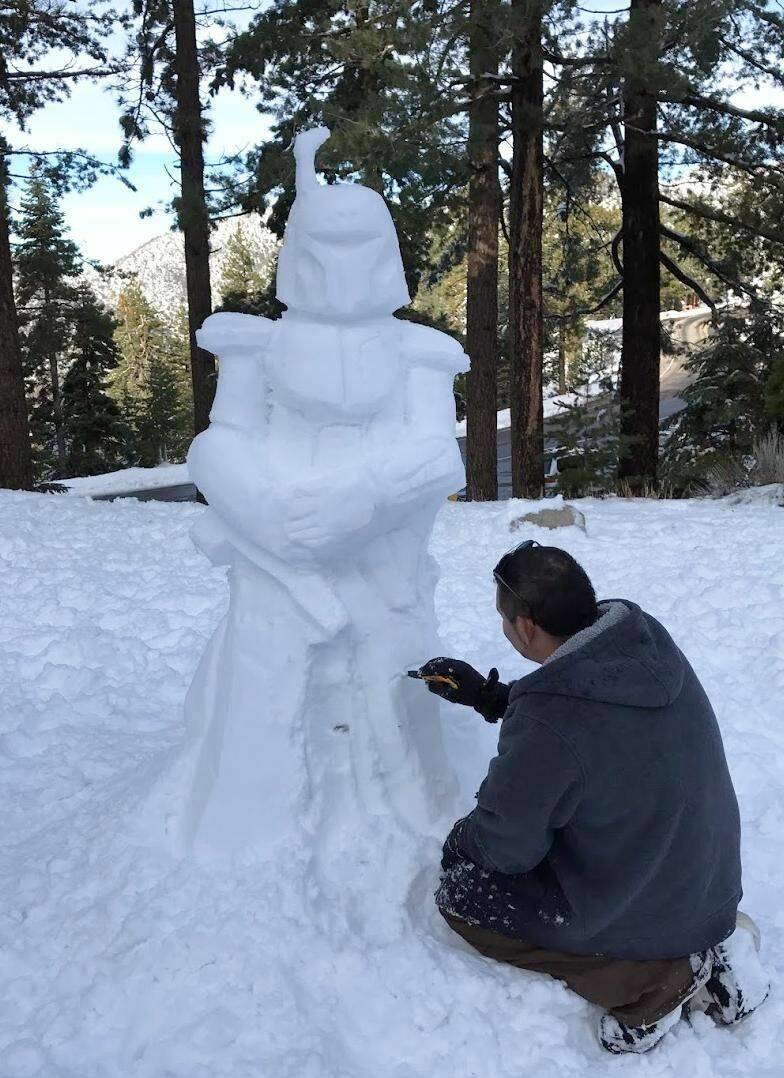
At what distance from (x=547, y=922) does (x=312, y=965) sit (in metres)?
0.68

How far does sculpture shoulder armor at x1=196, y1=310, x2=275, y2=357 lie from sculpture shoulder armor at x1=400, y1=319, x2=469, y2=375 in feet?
1.51

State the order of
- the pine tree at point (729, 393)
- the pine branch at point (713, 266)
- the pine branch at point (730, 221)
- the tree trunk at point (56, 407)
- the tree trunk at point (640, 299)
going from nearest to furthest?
1. the tree trunk at point (640, 299)
2. the pine branch at point (730, 221)
3. the pine branch at point (713, 266)
4. the pine tree at point (729, 393)
5. the tree trunk at point (56, 407)

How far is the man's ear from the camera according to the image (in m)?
2.41

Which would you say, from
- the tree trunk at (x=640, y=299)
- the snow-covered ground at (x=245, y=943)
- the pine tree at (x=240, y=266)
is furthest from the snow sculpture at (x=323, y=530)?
the pine tree at (x=240, y=266)

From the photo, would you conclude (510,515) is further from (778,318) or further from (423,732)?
(778,318)

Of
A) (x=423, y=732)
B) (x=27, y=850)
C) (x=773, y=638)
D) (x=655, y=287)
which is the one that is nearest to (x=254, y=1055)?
(x=423, y=732)

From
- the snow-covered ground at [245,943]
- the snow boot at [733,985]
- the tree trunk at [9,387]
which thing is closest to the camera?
the snow-covered ground at [245,943]

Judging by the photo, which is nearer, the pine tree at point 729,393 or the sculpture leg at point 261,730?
the sculpture leg at point 261,730

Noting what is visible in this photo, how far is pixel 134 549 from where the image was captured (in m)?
6.82

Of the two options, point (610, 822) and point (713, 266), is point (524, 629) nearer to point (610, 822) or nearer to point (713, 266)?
point (610, 822)

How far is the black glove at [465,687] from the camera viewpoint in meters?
2.81

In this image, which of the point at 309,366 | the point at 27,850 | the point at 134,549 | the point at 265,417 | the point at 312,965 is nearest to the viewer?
the point at 312,965

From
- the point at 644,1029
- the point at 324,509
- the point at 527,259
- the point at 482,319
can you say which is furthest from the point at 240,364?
the point at 482,319

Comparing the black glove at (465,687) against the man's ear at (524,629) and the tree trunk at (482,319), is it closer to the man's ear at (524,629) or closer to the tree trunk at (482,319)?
the man's ear at (524,629)
